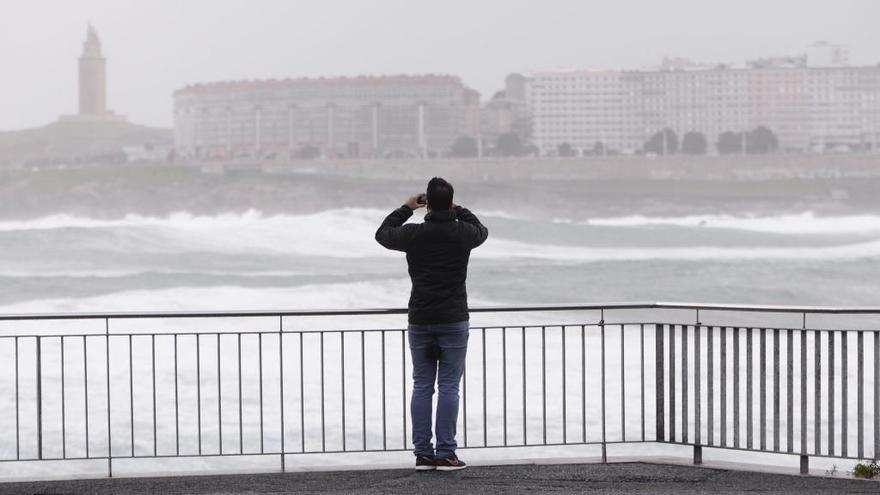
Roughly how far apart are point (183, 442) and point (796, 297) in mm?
33398

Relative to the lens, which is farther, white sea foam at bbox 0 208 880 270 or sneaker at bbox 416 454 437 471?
white sea foam at bbox 0 208 880 270

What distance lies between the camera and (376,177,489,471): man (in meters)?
6.40

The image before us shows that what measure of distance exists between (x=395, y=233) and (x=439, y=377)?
0.82m

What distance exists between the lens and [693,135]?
513 feet

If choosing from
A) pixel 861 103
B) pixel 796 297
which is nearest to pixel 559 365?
pixel 796 297

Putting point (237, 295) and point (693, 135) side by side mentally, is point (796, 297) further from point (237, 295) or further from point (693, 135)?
point (693, 135)

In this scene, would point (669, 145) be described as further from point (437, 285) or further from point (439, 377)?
point (437, 285)

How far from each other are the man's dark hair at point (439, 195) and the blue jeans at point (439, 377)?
62cm

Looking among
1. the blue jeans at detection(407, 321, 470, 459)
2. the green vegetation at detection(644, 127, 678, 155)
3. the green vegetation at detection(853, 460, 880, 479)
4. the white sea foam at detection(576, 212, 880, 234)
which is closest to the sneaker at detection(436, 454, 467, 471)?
the blue jeans at detection(407, 321, 470, 459)

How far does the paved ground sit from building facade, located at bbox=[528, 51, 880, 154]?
14928cm

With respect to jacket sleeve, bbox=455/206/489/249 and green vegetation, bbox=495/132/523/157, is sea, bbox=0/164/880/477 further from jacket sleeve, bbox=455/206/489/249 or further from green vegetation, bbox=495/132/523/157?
green vegetation, bbox=495/132/523/157

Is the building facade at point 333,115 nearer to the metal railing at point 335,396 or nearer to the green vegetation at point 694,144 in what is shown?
the green vegetation at point 694,144

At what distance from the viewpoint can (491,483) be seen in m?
6.37

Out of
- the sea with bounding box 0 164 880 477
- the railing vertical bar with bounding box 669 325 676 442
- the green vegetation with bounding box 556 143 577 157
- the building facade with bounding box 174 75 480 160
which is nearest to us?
the railing vertical bar with bounding box 669 325 676 442
